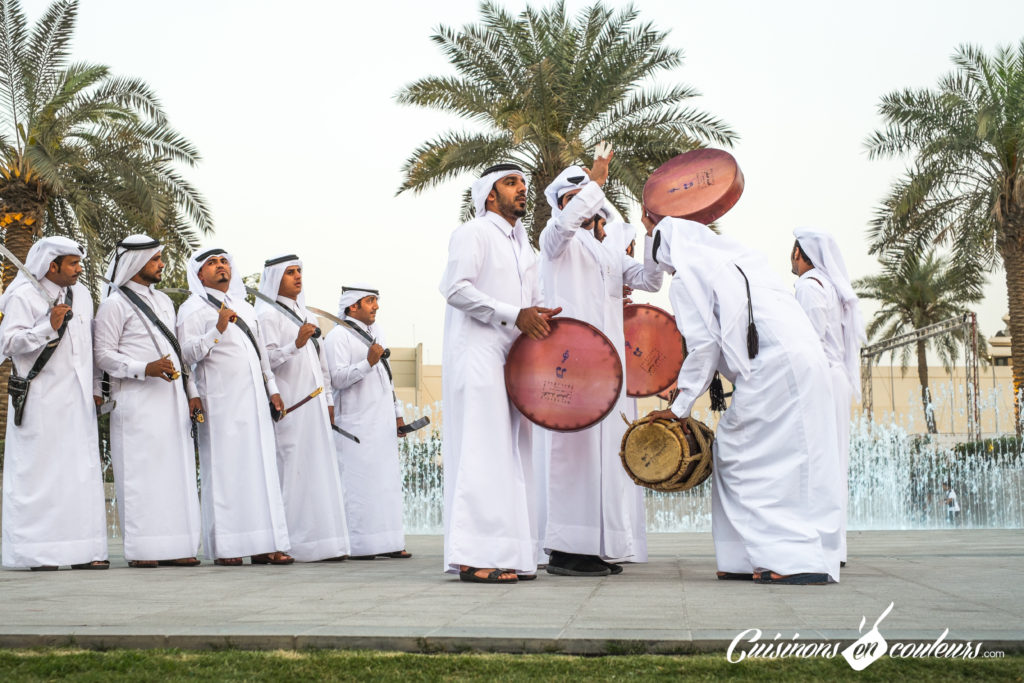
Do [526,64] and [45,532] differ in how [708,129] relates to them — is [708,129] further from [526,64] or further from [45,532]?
[45,532]

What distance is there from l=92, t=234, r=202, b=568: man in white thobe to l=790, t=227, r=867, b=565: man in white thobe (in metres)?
4.07

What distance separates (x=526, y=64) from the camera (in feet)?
64.3

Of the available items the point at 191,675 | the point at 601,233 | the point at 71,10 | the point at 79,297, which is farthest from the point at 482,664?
the point at 71,10

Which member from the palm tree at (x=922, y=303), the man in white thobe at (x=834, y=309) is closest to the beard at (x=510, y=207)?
the man in white thobe at (x=834, y=309)

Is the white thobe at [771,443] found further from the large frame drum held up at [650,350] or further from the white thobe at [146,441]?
the white thobe at [146,441]

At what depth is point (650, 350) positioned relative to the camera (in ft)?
23.5

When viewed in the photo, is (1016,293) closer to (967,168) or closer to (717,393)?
(967,168)

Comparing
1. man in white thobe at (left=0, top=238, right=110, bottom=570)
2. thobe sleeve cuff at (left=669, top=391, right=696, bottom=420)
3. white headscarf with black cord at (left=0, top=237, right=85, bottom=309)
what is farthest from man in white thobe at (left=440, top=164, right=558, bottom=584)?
white headscarf with black cord at (left=0, top=237, right=85, bottom=309)

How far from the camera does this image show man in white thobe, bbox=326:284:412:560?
8797 mm

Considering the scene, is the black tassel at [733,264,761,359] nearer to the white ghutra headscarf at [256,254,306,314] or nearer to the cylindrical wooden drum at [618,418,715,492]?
the cylindrical wooden drum at [618,418,715,492]

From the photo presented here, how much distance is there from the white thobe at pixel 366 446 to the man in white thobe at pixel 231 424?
0.85 metres

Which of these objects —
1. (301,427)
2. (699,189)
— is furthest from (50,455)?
(699,189)

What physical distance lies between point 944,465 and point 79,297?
1519 centimetres

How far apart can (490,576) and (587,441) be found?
1.12 m
